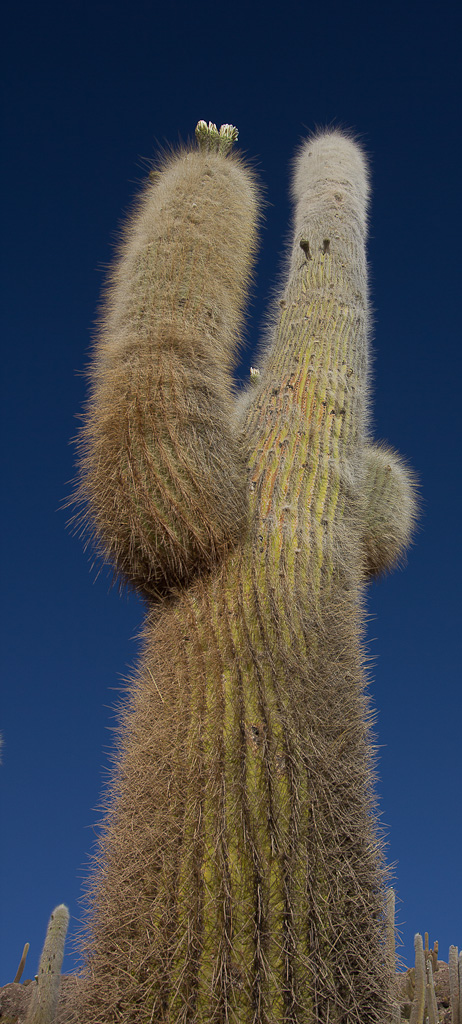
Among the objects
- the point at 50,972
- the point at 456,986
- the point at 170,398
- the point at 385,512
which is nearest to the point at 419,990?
the point at 456,986

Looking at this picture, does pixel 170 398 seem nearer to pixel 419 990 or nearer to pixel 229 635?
pixel 229 635

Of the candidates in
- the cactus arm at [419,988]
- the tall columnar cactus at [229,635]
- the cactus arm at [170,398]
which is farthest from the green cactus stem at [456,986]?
the cactus arm at [170,398]

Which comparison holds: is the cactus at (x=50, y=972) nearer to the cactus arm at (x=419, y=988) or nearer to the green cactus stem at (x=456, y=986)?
the cactus arm at (x=419, y=988)

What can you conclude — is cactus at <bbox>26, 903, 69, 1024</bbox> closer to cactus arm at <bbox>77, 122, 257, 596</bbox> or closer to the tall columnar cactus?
the tall columnar cactus

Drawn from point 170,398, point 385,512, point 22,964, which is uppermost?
point 385,512

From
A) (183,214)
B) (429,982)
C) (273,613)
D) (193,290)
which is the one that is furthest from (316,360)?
(429,982)

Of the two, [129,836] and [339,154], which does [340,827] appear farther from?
[339,154]

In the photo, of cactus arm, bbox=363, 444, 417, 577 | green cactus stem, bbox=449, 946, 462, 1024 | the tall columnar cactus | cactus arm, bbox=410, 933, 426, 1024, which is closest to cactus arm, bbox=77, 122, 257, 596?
the tall columnar cactus
